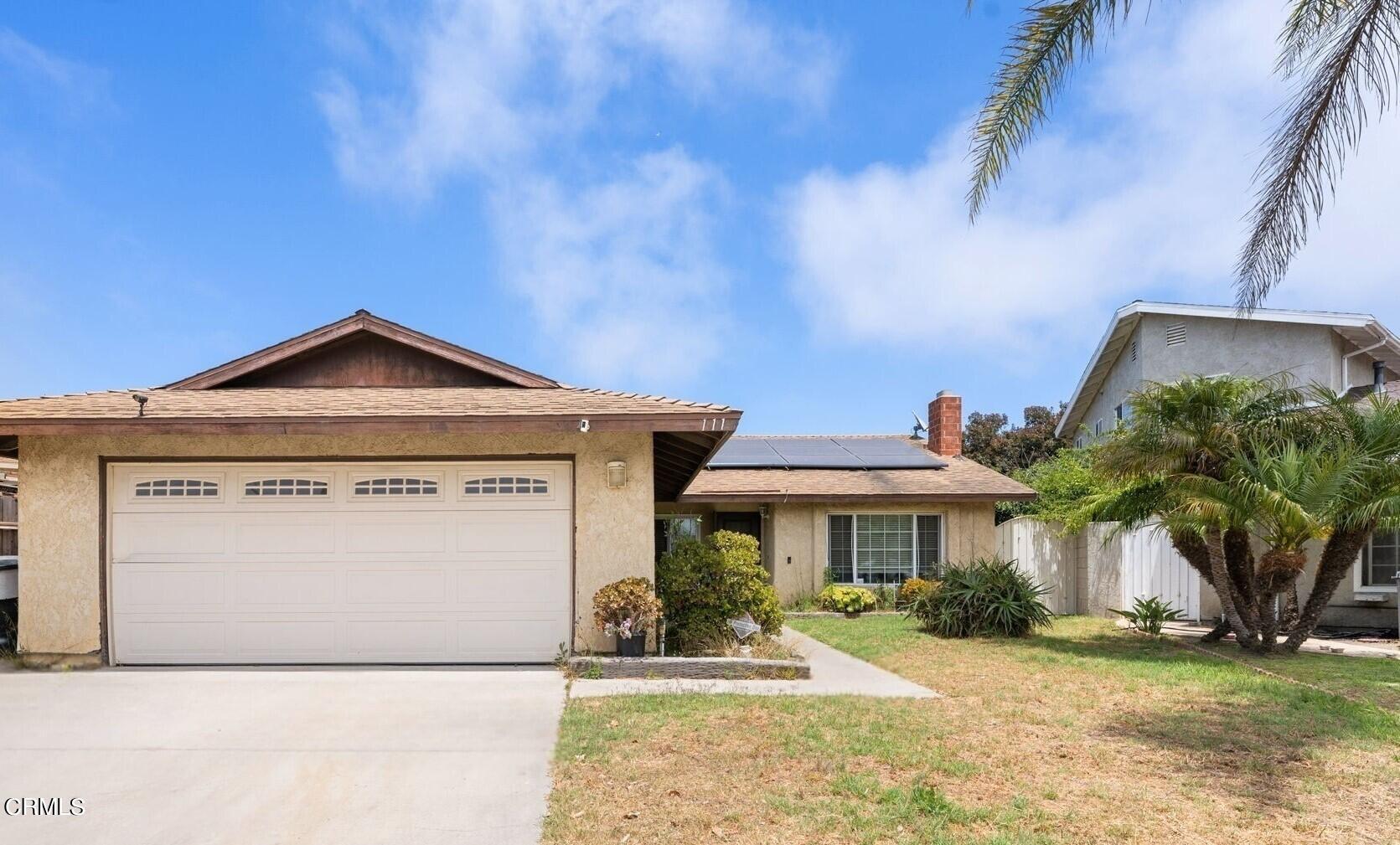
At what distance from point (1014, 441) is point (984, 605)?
2770 centimetres

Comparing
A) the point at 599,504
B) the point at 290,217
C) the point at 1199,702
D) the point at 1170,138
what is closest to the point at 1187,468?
the point at 1199,702

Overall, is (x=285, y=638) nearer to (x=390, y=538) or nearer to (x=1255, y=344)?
(x=390, y=538)

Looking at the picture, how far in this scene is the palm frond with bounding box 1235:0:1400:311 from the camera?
5.76 m

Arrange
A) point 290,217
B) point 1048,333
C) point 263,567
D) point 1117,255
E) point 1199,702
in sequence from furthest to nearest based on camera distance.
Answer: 1. point 1048,333
2. point 290,217
3. point 1117,255
4. point 263,567
5. point 1199,702

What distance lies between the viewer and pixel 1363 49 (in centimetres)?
582

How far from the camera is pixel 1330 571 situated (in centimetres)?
1108

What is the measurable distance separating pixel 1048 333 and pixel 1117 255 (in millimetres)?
11481

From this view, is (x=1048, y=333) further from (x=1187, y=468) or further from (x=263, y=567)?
(x=263, y=567)

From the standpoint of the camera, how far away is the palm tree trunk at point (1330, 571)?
10906 millimetres

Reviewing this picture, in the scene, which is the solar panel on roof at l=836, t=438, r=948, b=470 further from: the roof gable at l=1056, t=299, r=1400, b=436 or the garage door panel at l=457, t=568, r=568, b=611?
the garage door panel at l=457, t=568, r=568, b=611

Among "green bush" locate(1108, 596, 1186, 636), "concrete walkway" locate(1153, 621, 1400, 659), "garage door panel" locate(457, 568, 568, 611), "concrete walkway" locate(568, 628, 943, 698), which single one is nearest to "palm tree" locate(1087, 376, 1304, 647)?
"concrete walkway" locate(1153, 621, 1400, 659)

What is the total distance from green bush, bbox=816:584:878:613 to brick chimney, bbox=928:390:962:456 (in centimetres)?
584

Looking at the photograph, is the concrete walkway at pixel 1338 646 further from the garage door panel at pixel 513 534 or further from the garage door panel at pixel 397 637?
the garage door panel at pixel 397 637

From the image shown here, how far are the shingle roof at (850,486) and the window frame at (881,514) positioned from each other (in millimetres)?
610
